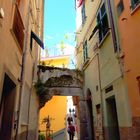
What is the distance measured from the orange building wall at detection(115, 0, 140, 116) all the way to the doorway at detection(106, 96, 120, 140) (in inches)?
80.4

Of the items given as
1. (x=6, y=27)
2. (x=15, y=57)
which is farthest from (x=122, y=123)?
(x=6, y=27)

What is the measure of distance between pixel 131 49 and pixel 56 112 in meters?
14.6

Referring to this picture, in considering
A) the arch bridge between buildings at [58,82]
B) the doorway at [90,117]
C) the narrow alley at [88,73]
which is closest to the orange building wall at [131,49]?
the narrow alley at [88,73]

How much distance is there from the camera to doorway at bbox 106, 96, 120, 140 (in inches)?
311

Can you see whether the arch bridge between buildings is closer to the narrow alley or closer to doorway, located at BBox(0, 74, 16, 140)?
the narrow alley

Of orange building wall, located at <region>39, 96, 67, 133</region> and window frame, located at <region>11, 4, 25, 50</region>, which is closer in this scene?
window frame, located at <region>11, 4, 25, 50</region>

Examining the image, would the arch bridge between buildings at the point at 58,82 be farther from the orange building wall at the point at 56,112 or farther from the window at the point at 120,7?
the orange building wall at the point at 56,112

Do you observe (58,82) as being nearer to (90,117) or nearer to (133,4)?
(90,117)

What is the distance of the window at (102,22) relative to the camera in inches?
341

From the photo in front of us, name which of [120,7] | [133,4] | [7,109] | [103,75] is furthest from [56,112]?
[133,4]

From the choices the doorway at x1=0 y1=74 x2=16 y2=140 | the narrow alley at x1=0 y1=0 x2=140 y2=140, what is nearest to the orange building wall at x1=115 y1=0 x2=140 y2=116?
the narrow alley at x1=0 y1=0 x2=140 y2=140

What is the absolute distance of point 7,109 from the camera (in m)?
5.66

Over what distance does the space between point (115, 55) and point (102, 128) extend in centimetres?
341

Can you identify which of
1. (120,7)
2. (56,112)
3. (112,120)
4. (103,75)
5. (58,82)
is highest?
(120,7)
